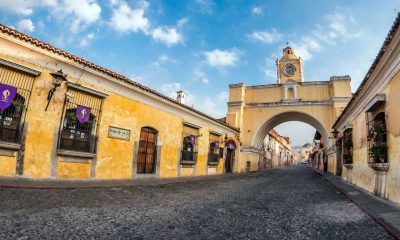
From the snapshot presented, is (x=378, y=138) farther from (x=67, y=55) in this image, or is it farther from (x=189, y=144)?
(x=67, y=55)

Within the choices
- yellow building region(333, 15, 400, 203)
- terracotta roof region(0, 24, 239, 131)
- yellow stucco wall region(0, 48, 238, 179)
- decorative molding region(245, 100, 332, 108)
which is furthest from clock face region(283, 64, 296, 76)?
terracotta roof region(0, 24, 239, 131)

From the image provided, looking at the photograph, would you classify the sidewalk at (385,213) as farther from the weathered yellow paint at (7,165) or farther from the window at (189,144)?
the window at (189,144)

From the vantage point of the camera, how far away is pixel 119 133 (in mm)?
10805

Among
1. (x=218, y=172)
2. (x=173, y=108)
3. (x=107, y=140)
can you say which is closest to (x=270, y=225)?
(x=107, y=140)

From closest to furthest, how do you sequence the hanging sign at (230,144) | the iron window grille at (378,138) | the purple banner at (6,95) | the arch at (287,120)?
the purple banner at (6,95) → the iron window grille at (378,138) → the hanging sign at (230,144) → the arch at (287,120)

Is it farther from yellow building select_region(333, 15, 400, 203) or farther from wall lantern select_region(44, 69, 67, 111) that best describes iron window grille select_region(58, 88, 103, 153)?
yellow building select_region(333, 15, 400, 203)

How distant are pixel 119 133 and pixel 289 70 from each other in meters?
20.3

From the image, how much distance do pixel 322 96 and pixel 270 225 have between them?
20693 mm

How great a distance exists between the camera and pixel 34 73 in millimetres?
8078

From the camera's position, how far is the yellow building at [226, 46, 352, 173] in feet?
71.9

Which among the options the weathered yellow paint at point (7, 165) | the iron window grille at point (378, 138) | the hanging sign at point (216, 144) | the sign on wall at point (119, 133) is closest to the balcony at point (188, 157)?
the hanging sign at point (216, 144)

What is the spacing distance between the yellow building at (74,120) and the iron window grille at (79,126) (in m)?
0.03

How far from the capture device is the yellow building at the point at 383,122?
6.59 metres

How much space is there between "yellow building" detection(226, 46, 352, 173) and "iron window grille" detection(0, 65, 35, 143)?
18045 millimetres
